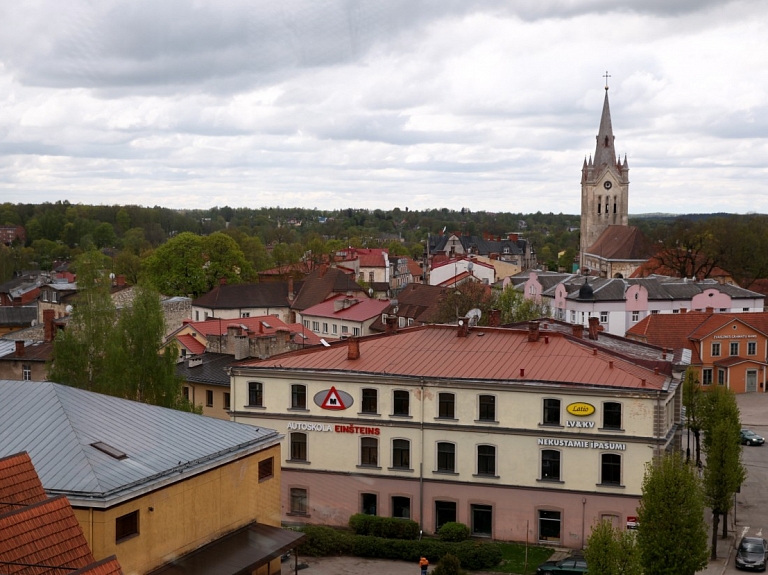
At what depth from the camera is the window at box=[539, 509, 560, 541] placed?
39000 mm

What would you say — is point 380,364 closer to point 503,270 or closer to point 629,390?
point 629,390

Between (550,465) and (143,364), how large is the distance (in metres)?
19.7

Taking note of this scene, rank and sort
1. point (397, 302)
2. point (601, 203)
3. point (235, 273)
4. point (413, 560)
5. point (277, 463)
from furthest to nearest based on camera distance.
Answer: point (601, 203) → point (235, 273) → point (397, 302) → point (413, 560) → point (277, 463)

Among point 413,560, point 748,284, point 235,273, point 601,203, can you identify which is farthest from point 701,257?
point 413,560

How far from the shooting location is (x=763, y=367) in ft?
248

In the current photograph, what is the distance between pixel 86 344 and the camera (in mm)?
48188

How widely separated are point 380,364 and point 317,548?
9.06 meters

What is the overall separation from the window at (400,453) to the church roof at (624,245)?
3621 inches

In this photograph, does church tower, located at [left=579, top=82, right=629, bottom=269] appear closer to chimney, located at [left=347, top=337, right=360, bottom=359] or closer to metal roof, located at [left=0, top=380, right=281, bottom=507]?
chimney, located at [left=347, top=337, right=360, bottom=359]

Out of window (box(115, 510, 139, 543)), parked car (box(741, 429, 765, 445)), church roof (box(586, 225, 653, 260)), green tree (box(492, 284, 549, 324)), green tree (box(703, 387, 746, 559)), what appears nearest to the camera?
window (box(115, 510, 139, 543))

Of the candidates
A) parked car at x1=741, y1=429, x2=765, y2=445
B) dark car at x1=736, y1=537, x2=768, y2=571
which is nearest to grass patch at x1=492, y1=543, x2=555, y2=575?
dark car at x1=736, y1=537, x2=768, y2=571

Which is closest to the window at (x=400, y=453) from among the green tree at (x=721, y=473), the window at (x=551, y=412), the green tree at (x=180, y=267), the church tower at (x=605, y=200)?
the window at (x=551, y=412)

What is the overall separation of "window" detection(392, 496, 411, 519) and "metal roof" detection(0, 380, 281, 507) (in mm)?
11333

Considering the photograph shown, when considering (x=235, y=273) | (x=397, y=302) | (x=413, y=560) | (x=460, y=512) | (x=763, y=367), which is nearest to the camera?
(x=413, y=560)
